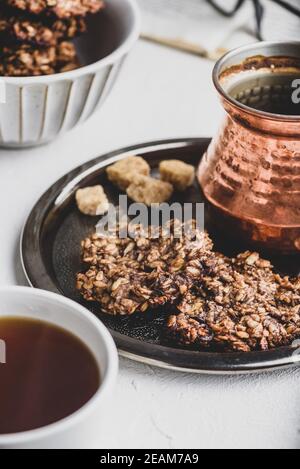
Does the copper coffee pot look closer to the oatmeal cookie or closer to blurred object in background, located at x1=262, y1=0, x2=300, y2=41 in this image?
the oatmeal cookie

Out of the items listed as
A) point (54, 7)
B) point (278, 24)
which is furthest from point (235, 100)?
point (278, 24)

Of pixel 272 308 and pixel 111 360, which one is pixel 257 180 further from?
pixel 111 360

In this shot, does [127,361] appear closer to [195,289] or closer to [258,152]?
[195,289]

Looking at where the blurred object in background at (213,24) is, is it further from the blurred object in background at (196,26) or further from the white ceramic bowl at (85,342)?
the white ceramic bowl at (85,342)

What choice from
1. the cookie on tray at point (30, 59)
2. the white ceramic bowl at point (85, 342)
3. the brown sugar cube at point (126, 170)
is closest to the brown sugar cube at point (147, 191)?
the brown sugar cube at point (126, 170)

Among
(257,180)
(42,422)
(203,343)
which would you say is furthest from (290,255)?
(42,422)

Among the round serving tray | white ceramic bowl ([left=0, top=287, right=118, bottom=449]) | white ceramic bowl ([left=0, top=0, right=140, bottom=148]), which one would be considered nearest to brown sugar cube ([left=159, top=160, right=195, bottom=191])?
the round serving tray

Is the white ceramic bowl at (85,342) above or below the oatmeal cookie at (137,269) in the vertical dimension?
above
